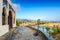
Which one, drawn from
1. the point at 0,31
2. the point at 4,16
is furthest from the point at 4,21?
the point at 0,31

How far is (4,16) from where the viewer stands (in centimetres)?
2019

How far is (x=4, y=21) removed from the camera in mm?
20062

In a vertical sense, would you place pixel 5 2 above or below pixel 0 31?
above

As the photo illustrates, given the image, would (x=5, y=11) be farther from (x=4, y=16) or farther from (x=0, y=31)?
(x=0, y=31)

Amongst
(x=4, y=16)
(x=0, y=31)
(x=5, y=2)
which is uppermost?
(x=5, y=2)

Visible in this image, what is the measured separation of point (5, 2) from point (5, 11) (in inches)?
54.1

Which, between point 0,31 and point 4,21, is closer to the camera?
point 0,31

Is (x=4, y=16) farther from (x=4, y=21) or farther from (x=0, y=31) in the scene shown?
(x=0, y=31)

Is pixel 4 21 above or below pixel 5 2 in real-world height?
below

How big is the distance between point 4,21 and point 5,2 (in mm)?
2601

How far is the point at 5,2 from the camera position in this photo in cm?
2030

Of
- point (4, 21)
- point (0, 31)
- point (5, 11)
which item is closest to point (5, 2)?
point (5, 11)

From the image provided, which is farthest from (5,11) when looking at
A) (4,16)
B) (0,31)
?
(0,31)

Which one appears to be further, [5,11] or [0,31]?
[5,11]
